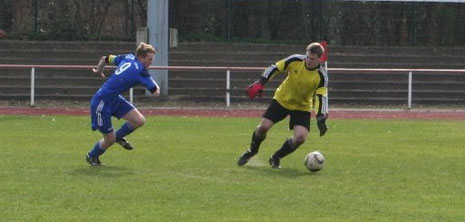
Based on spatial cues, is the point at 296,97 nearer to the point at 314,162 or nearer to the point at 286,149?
the point at 286,149

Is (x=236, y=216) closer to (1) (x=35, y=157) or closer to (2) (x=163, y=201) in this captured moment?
(2) (x=163, y=201)

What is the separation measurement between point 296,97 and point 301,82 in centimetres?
25

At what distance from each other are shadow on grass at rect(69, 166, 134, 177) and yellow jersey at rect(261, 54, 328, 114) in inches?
84.4

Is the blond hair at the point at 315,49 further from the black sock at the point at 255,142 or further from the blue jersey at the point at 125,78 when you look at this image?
the blue jersey at the point at 125,78

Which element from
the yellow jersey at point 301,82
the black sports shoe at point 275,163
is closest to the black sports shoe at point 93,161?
the black sports shoe at point 275,163

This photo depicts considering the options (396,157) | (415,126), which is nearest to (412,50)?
(415,126)

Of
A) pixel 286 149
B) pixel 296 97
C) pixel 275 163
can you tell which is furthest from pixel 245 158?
pixel 296 97

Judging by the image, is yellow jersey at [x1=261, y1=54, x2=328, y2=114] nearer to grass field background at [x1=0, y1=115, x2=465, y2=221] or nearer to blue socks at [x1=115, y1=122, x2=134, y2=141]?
grass field background at [x1=0, y1=115, x2=465, y2=221]

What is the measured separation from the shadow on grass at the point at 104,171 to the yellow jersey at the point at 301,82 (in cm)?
214

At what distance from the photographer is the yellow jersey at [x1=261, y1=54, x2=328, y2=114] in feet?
43.0

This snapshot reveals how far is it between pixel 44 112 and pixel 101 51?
6.83m

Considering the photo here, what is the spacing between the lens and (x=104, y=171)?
12391 mm

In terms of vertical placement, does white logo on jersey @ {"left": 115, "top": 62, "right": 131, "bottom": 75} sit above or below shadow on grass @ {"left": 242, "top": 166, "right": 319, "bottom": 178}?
above

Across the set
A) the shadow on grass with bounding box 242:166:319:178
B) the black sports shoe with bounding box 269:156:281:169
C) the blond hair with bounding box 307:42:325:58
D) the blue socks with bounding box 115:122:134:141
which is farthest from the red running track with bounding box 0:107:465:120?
the blond hair with bounding box 307:42:325:58
